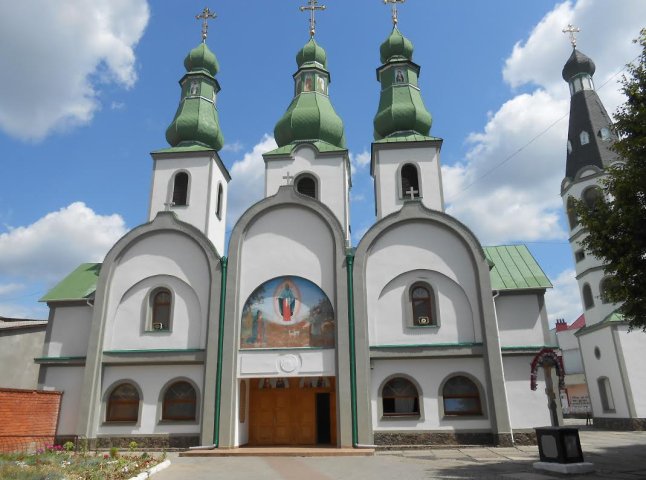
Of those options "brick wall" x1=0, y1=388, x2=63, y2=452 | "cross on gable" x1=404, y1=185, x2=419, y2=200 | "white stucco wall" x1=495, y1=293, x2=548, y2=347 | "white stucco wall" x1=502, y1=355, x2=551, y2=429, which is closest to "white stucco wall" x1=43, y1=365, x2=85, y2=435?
"brick wall" x1=0, y1=388, x2=63, y2=452

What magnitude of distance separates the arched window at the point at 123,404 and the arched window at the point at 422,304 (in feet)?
31.4

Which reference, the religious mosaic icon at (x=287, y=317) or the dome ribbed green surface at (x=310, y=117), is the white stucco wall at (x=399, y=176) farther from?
the religious mosaic icon at (x=287, y=317)

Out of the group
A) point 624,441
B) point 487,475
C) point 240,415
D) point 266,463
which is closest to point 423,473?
point 487,475

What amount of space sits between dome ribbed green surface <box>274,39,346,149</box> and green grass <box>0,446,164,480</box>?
14027mm

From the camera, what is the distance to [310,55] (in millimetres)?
24312

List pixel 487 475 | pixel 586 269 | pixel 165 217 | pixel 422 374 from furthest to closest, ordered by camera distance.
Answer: pixel 586 269, pixel 165 217, pixel 422 374, pixel 487 475

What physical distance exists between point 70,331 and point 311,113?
12.7 metres

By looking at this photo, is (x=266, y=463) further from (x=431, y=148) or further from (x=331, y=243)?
(x=431, y=148)

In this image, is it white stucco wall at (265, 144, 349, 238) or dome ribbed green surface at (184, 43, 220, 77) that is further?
dome ribbed green surface at (184, 43, 220, 77)

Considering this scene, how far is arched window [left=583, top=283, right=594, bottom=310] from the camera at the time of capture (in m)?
24.7

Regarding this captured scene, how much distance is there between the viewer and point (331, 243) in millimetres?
17344

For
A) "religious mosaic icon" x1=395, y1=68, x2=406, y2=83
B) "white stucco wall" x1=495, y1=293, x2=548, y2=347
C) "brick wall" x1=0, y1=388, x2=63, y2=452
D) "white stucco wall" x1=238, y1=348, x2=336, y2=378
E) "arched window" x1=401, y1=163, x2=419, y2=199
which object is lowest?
"brick wall" x1=0, y1=388, x2=63, y2=452

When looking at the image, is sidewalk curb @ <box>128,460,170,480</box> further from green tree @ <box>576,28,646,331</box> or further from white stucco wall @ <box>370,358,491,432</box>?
green tree @ <box>576,28,646,331</box>

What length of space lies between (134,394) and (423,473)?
10412mm
